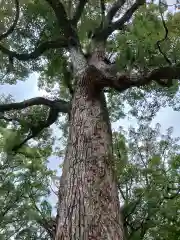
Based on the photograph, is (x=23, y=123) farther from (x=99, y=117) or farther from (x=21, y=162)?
(x=99, y=117)

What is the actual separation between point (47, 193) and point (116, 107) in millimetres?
3786

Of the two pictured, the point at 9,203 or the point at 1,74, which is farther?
the point at 1,74

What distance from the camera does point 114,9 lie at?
8.62 m

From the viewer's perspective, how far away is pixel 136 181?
648 cm

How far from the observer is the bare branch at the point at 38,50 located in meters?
7.95

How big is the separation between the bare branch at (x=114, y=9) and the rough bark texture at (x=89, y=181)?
13.5 ft

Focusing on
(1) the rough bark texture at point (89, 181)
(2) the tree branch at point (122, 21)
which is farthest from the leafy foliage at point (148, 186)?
(2) the tree branch at point (122, 21)

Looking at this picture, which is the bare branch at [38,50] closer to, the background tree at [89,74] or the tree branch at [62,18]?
the background tree at [89,74]

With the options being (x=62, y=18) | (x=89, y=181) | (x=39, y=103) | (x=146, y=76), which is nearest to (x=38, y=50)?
(x=62, y=18)

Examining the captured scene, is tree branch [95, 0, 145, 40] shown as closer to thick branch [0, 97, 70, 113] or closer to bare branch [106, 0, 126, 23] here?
bare branch [106, 0, 126, 23]

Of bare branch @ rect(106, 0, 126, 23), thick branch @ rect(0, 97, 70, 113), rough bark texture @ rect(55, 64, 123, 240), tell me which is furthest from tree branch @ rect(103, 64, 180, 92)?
bare branch @ rect(106, 0, 126, 23)

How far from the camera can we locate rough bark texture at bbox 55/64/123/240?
267 centimetres

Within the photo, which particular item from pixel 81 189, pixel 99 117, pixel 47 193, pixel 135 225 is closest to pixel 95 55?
pixel 99 117

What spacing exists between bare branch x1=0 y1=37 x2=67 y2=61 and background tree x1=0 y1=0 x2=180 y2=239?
25mm
